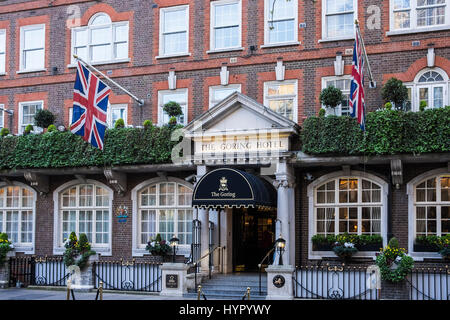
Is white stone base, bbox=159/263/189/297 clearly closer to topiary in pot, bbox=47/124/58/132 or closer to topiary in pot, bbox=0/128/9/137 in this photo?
topiary in pot, bbox=47/124/58/132

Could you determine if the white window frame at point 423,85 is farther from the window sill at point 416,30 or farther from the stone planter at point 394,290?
the stone planter at point 394,290

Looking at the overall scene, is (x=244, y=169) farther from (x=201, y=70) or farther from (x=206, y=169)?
(x=201, y=70)

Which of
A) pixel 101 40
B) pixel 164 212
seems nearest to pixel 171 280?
pixel 164 212

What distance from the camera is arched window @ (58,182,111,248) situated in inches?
971

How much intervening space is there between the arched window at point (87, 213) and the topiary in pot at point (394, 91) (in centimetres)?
1102

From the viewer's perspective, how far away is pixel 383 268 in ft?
59.0

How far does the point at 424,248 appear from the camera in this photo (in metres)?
20.0

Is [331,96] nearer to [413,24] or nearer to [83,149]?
[413,24]

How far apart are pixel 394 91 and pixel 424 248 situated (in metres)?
4.98

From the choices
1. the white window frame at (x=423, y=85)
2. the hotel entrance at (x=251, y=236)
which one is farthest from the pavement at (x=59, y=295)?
the white window frame at (x=423, y=85)

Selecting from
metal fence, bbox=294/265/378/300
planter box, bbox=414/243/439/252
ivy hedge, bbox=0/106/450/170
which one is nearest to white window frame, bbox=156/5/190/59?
ivy hedge, bbox=0/106/450/170

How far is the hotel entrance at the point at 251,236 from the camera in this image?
2317 centimetres

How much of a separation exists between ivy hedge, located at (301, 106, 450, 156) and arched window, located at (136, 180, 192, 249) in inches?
222

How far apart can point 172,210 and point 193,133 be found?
3.84 metres
